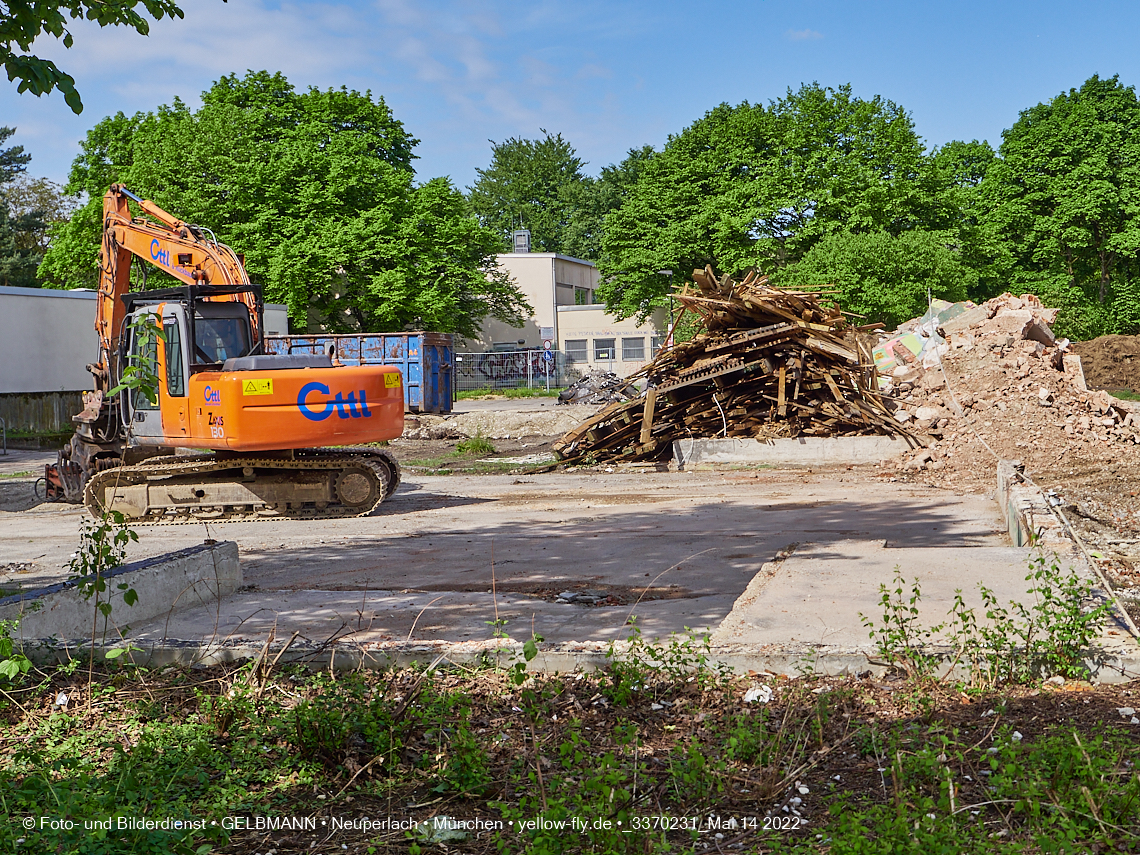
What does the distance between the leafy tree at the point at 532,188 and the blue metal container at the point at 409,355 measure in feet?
167

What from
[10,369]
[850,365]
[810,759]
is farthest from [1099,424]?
[10,369]

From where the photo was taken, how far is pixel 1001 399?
17031 millimetres

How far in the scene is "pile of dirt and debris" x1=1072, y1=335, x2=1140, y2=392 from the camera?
32.3 metres

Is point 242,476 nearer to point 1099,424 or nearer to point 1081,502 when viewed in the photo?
point 1081,502

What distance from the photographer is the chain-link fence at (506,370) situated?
52.0 metres

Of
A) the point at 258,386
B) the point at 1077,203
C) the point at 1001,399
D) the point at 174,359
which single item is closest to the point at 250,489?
the point at 258,386

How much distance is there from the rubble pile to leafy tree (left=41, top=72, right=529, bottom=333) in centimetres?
2367

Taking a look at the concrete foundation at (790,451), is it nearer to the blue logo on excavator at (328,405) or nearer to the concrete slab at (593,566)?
the concrete slab at (593,566)

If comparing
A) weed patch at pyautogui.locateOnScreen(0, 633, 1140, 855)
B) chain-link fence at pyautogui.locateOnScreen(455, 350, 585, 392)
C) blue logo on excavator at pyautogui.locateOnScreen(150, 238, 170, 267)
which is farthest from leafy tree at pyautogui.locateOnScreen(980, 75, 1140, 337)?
weed patch at pyautogui.locateOnScreen(0, 633, 1140, 855)

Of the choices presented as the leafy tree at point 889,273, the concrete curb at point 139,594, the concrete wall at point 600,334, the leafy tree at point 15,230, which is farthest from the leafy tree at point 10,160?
the concrete curb at point 139,594

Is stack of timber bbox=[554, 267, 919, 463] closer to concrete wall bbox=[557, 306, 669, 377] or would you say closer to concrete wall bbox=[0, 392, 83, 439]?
concrete wall bbox=[0, 392, 83, 439]

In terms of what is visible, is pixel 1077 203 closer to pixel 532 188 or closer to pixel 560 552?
pixel 560 552

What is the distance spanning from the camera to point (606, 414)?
18562mm

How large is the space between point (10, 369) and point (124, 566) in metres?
23.6
